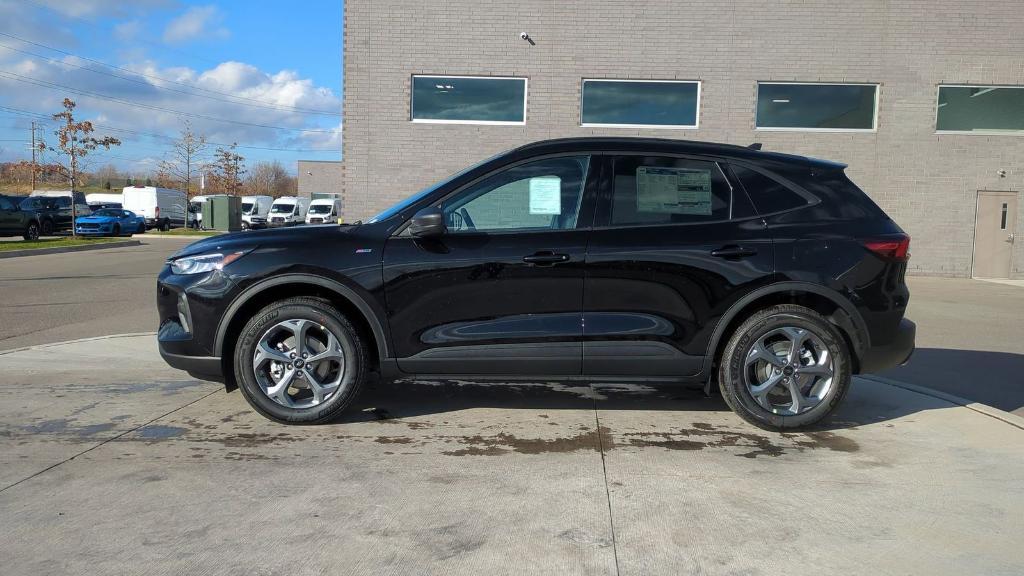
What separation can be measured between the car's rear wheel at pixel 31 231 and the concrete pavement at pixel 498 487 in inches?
1117

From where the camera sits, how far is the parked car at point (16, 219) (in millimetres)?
28625

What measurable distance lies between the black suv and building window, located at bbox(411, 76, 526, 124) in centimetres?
1253

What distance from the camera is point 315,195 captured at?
5066 centimetres

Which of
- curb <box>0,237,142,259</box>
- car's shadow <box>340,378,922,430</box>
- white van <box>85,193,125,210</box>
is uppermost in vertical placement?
white van <box>85,193,125,210</box>

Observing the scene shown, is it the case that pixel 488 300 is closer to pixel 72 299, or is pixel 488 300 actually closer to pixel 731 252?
pixel 731 252

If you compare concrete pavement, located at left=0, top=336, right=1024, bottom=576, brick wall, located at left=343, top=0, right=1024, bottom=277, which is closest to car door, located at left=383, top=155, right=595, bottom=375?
concrete pavement, located at left=0, top=336, right=1024, bottom=576

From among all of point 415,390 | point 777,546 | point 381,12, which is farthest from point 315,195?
point 777,546

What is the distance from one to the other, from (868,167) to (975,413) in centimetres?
1310

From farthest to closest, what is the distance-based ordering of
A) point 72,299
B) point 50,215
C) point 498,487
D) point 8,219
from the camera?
1. point 50,215
2. point 8,219
3. point 72,299
4. point 498,487

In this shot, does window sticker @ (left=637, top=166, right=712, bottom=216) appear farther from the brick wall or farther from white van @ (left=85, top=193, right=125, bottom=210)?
white van @ (left=85, top=193, right=125, bottom=210)

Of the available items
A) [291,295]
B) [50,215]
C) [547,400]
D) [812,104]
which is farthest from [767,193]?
[50,215]

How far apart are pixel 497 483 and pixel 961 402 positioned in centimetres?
389

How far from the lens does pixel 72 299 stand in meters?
11.5

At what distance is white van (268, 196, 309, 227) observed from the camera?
44938mm
